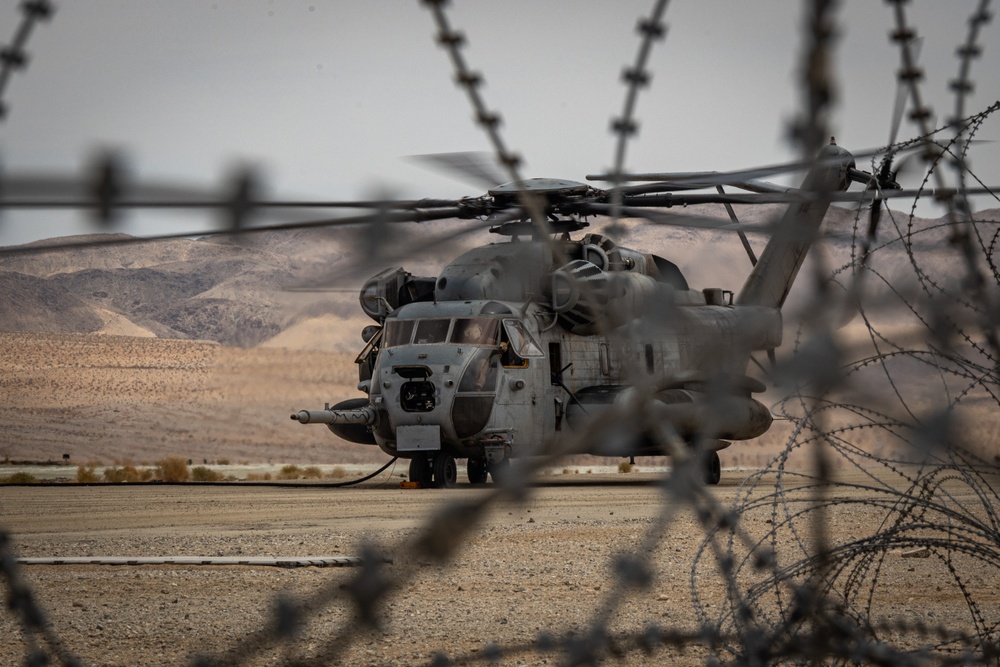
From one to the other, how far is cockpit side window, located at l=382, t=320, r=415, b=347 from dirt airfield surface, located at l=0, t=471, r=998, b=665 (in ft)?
11.5

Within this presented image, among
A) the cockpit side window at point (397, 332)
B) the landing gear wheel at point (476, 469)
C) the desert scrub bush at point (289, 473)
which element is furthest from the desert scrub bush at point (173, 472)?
the cockpit side window at point (397, 332)

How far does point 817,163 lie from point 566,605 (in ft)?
19.7

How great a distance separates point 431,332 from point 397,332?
1.77ft

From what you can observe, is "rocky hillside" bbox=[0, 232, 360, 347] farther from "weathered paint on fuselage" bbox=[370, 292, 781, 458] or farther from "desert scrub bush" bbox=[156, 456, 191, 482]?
"weathered paint on fuselage" bbox=[370, 292, 781, 458]

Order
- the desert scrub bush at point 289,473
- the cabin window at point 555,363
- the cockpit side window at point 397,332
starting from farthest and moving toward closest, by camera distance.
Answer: the desert scrub bush at point 289,473
the cabin window at point 555,363
the cockpit side window at point 397,332

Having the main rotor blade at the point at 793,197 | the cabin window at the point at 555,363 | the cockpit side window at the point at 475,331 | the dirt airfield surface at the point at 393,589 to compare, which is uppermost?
the cockpit side window at the point at 475,331

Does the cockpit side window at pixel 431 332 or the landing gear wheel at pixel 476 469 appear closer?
the cockpit side window at pixel 431 332

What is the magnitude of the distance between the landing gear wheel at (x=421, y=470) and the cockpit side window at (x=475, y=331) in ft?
6.30

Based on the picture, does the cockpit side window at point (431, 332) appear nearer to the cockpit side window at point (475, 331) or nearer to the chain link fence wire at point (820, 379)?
the cockpit side window at point (475, 331)

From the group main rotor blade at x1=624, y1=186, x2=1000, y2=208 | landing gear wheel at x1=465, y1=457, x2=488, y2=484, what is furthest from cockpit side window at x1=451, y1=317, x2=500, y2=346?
main rotor blade at x1=624, y1=186, x2=1000, y2=208

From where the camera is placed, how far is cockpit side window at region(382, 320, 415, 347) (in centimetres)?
1753

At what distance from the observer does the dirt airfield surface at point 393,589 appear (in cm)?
593

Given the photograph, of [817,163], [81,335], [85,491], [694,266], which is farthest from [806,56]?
[81,335]

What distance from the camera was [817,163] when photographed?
172cm
